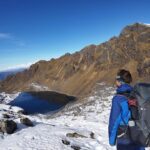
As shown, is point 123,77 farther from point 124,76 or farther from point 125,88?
point 125,88

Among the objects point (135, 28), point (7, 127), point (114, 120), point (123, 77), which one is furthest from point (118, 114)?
point (135, 28)

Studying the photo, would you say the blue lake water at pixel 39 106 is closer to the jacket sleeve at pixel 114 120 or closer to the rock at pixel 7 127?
the rock at pixel 7 127

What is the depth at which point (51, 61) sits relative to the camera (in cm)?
12562

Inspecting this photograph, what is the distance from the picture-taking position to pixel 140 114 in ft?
17.2

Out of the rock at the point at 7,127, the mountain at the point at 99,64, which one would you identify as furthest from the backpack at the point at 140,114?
the mountain at the point at 99,64

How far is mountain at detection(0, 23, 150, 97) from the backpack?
194ft

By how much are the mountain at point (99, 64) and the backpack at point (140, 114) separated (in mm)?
59092

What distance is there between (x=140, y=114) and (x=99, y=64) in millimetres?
84100

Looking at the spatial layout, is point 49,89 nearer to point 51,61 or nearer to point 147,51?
point 51,61

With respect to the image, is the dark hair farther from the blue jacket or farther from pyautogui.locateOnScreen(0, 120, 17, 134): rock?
pyautogui.locateOnScreen(0, 120, 17, 134): rock

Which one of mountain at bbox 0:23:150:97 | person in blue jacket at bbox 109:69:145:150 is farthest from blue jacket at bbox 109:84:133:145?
mountain at bbox 0:23:150:97

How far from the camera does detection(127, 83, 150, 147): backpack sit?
5113 millimetres

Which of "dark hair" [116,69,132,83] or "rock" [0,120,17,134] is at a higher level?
"dark hair" [116,69,132,83]

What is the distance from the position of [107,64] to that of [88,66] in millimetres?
11869
